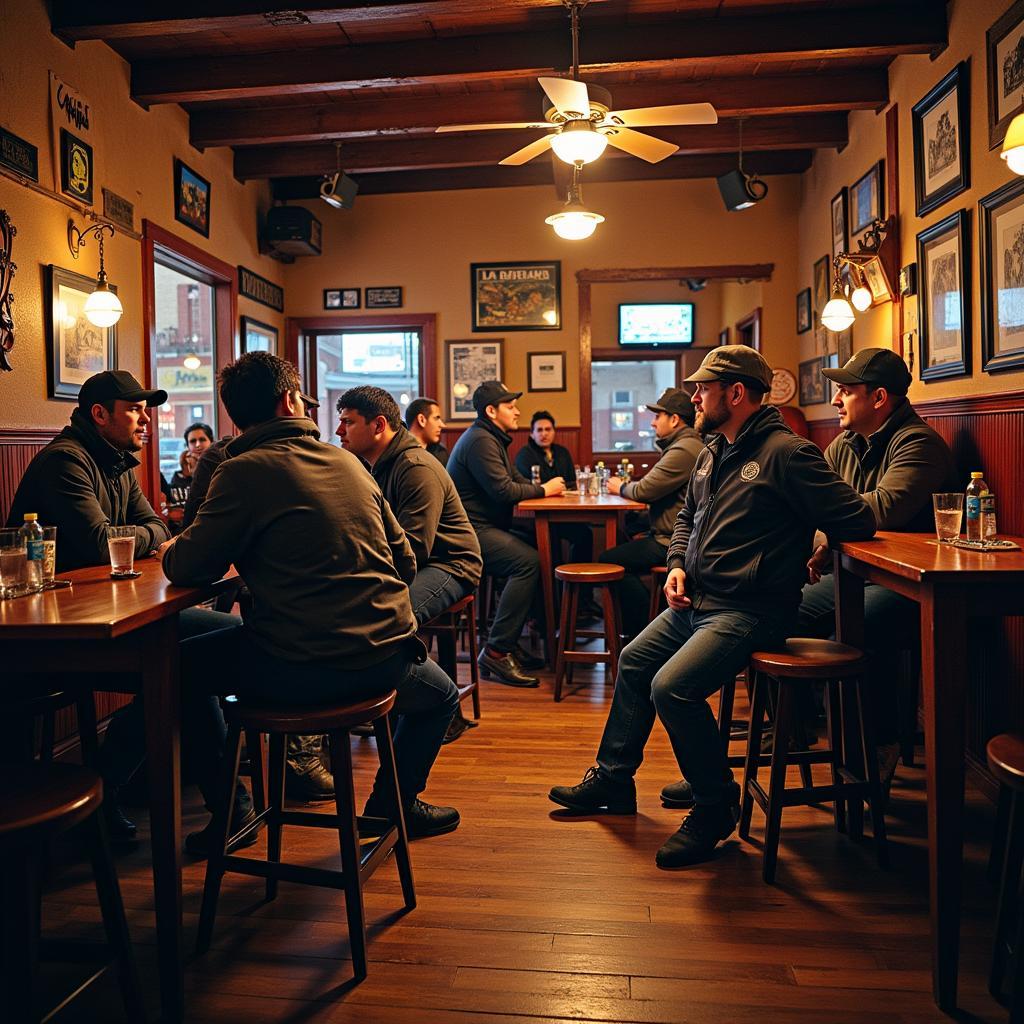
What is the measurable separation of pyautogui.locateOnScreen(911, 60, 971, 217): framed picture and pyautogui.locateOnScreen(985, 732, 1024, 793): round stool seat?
277 cm

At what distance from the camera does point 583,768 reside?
3.40m

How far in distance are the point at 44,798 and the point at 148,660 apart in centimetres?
35

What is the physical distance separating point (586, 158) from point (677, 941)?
3152mm

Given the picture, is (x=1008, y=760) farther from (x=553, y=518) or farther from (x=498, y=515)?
(x=498, y=515)

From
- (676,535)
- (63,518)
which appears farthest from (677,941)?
(63,518)

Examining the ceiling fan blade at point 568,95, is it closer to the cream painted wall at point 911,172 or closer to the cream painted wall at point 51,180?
the cream painted wall at point 911,172

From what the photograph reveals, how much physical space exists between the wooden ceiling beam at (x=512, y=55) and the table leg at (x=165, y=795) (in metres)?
3.89

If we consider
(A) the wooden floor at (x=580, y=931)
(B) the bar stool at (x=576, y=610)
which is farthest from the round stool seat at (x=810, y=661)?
(B) the bar stool at (x=576, y=610)

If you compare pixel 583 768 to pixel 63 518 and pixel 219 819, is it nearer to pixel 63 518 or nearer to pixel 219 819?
pixel 219 819

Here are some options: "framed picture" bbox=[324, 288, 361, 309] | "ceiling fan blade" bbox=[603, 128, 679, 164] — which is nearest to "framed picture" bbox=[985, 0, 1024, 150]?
"ceiling fan blade" bbox=[603, 128, 679, 164]

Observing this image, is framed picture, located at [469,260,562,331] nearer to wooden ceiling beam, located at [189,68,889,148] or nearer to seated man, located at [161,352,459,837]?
wooden ceiling beam, located at [189,68,889,148]

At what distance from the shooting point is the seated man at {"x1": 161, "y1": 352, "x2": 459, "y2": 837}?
6.87 feet

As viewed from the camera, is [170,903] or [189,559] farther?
[189,559]

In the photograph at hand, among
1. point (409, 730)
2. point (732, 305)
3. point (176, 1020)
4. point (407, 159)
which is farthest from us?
point (732, 305)
